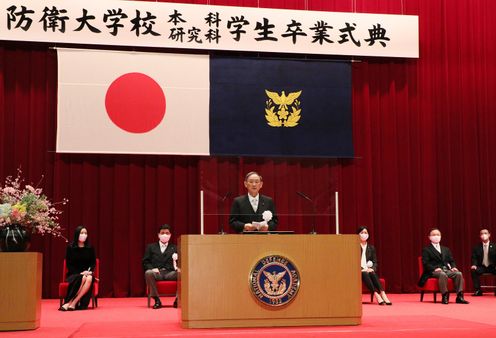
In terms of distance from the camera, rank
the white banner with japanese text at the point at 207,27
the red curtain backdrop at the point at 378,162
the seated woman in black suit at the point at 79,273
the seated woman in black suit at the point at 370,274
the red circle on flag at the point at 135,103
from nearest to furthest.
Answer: the seated woman in black suit at the point at 79,273, the seated woman in black suit at the point at 370,274, the white banner with japanese text at the point at 207,27, the red circle on flag at the point at 135,103, the red curtain backdrop at the point at 378,162

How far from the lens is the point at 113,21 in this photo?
8.84 meters

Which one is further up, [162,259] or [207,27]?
[207,27]

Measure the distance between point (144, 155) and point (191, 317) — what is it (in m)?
4.88

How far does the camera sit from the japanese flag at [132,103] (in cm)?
870

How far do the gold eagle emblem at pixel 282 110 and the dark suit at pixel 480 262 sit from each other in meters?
2.95

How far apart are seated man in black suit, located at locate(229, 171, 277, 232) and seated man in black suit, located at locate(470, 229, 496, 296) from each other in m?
5.13

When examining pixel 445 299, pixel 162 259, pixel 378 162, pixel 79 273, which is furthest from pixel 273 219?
pixel 378 162

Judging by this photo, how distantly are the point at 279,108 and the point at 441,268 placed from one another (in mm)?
2881

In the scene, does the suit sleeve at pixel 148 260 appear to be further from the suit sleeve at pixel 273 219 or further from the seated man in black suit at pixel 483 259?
the seated man in black suit at pixel 483 259

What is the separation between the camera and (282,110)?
Answer: 9.15 meters

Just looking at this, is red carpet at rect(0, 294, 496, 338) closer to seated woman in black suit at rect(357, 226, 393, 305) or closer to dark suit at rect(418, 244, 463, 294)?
seated woman in black suit at rect(357, 226, 393, 305)

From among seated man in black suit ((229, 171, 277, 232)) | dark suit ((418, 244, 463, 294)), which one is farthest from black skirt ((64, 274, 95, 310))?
dark suit ((418, 244, 463, 294))

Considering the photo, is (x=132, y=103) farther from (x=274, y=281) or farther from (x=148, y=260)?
(x=274, y=281)

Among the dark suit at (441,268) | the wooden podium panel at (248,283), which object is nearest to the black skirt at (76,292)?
the wooden podium panel at (248,283)
